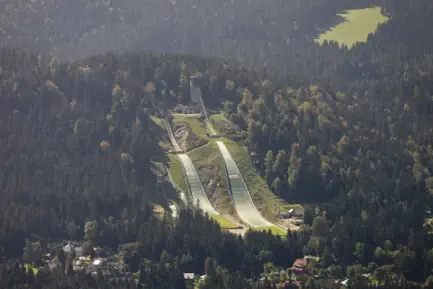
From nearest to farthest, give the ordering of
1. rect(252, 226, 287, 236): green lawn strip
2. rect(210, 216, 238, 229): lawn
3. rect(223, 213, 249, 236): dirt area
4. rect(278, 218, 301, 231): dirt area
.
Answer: rect(223, 213, 249, 236): dirt area, rect(252, 226, 287, 236): green lawn strip, rect(210, 216, 238, 229): lawn, rect(278, 218, 301, 231): dirt area

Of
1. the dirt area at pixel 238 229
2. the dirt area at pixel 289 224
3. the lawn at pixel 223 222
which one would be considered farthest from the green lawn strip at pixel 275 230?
the lawn at pixel 223 222

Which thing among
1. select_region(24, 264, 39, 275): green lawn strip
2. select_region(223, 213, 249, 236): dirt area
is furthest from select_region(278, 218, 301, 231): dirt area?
select_region(24, 264, 39, 275): green lawn strip

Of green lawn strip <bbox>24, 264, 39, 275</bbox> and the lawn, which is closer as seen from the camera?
green lawn strip <bbox>24, 264, 39, 275</bbox>

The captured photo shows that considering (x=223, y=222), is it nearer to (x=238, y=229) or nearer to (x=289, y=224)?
(x=238, y=229)

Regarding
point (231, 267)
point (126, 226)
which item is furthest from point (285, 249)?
point (126, 226)

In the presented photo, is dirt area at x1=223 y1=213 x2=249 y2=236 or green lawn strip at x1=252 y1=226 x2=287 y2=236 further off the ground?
green lawn strip at x1=252 y1=226 x2=287 y2=236

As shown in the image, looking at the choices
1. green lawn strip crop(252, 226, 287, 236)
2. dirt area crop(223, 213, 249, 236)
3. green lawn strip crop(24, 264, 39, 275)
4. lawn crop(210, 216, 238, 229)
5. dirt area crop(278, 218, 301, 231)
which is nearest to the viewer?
green lawn strip crop(24, 264, 39, 275)

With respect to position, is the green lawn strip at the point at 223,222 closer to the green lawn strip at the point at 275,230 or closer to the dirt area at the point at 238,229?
the dirt area at the point at 238,229

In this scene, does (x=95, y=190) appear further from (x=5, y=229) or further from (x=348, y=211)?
(x=348, y=211)

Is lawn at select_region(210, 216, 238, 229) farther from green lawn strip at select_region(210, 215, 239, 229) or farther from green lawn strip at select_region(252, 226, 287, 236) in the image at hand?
green lawn strip at select_region(252, 226, 287, 236)
